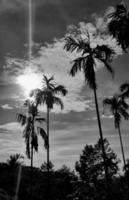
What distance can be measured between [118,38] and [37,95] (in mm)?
12854

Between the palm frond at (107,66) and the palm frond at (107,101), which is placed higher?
the palm frond at (107,101)

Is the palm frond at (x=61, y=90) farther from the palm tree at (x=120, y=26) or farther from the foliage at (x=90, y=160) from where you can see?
the foliage at (x=90, y=160)

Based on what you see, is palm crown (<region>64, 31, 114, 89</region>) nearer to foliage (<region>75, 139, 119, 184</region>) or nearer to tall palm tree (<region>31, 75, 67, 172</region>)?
tall palm tree (<region>31, 75, 67, 172</region>)

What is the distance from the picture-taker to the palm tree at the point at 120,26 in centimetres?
1334

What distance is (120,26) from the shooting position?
13.5 metres

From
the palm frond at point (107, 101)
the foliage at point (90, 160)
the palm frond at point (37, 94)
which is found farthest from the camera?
the foliage at point (90, 160)

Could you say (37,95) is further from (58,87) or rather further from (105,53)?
(105,53)

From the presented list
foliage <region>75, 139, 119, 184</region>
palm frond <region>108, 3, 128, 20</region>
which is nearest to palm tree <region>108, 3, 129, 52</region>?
palm frond <region>108, 3, 128, 20</region>

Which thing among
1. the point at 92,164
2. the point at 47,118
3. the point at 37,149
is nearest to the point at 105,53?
the point at 47,118

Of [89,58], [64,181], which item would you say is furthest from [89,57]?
[64,181]

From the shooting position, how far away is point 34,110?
25.8 m

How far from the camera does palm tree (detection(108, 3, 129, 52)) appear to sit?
43.8 ft

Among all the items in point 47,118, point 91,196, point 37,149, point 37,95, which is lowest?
point 91,196

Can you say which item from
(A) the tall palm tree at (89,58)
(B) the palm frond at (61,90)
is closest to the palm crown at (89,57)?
(A) the tall palm tree at (89,58)
